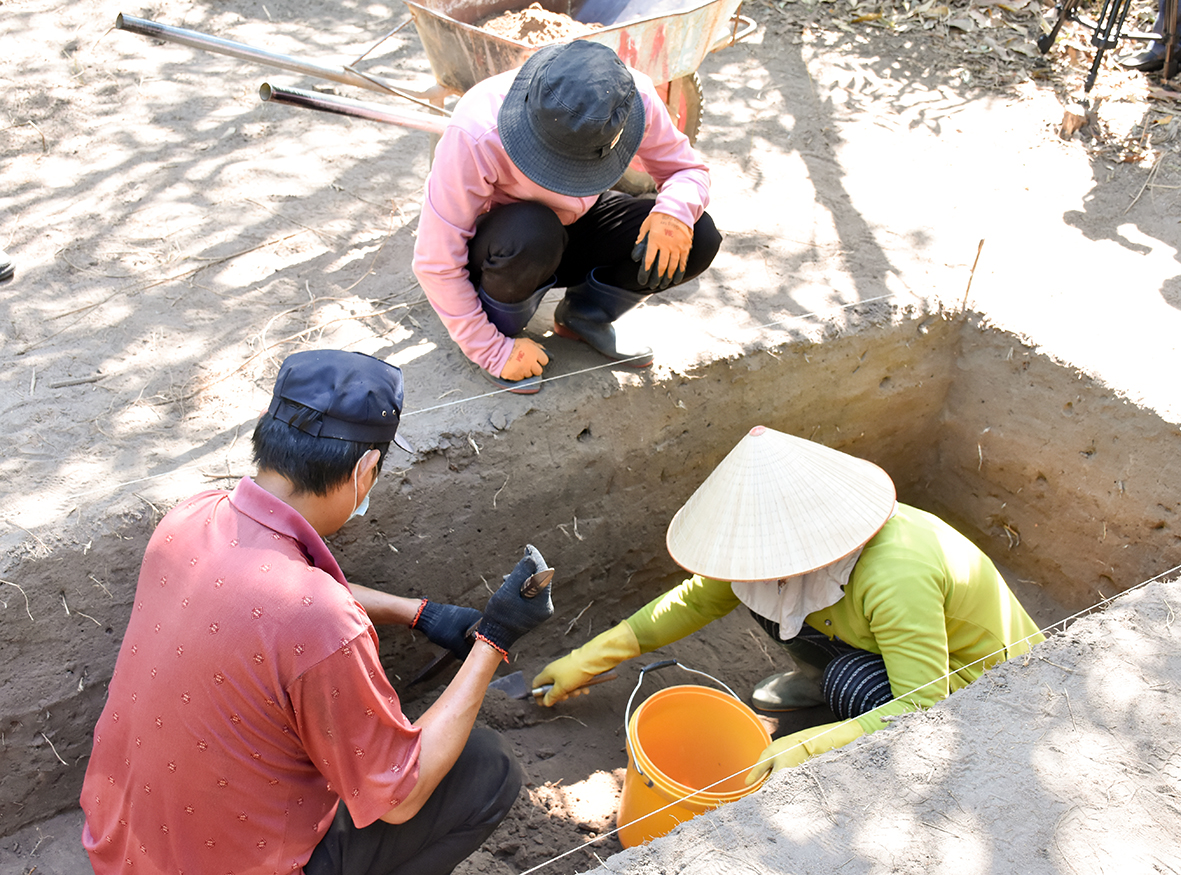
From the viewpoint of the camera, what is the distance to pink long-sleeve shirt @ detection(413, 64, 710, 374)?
2281 millimetres

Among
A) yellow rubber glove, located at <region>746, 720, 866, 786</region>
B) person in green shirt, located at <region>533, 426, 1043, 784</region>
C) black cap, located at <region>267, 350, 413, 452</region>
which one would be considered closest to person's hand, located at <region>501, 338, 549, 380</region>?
person in green shirt, located at <region>533, 426, 1043, 784</region>

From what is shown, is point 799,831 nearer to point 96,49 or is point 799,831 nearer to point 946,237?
point 946,237

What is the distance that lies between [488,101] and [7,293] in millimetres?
1819

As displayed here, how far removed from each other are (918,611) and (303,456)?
4.33ft

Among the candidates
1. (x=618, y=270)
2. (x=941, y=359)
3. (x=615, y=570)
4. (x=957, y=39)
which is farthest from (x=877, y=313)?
(x=957, y=39)

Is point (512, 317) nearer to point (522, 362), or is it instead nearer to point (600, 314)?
point (522, 362)

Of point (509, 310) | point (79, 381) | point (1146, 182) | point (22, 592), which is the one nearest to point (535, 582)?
point (509, 310)

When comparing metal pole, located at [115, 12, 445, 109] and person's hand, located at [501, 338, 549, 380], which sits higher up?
metal pole, located at [115, 12, 445, 109]

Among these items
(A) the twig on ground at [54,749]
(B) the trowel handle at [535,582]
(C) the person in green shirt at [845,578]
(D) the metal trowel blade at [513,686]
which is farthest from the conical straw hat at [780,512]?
(A) the twig on ground at [54,749]

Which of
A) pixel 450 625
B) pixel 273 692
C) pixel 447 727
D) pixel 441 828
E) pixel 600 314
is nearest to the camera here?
pixel 273 692

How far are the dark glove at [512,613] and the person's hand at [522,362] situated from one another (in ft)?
2.80

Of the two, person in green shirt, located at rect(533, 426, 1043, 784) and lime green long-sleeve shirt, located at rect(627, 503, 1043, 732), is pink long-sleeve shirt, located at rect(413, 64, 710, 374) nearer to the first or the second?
person in green shirt, located at rect(533, 426, 1043, 784)

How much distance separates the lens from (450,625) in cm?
229

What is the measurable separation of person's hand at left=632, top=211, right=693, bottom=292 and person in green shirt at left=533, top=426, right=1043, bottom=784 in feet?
1.96
